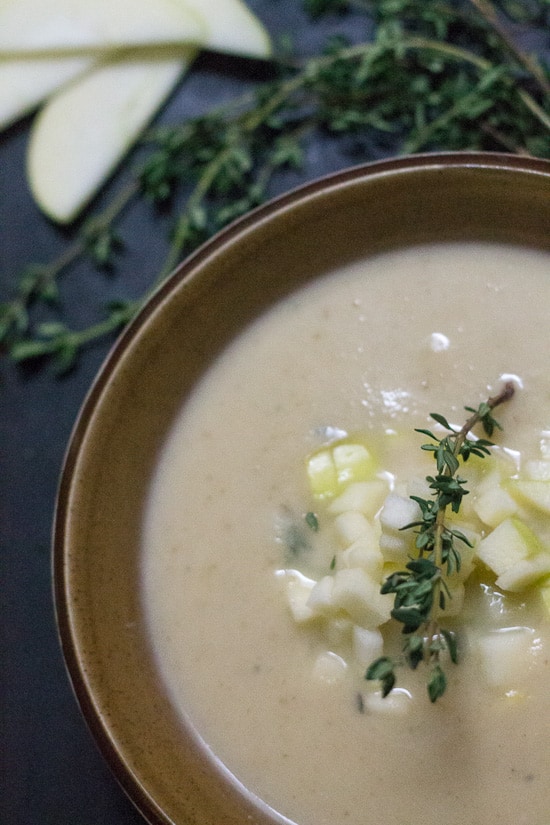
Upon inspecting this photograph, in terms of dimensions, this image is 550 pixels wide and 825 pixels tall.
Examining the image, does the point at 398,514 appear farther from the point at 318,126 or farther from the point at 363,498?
the point at 318,126

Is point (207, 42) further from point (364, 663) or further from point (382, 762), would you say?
point (382, 762)

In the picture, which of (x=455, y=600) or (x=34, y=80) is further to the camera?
(x=34, y=80)

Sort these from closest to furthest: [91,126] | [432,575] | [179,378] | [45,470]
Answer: [432,575]
[179,378]
[45,470]
[91,126]

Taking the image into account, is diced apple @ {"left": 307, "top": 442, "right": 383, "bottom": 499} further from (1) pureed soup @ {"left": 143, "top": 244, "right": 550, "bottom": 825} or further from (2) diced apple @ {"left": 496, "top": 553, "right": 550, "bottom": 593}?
(2) diced apple @ {"left": 496, "top": 553, "right": 550, "bottom": 593}

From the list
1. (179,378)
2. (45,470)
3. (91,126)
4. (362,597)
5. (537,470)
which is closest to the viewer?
(362,597)

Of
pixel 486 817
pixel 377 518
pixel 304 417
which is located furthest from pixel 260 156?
pixel 486 817

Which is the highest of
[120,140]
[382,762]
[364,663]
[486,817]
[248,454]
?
[120,140]

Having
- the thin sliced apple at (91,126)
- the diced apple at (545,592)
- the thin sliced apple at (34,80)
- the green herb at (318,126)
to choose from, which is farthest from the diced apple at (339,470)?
the thin sliced apple at (34,80)

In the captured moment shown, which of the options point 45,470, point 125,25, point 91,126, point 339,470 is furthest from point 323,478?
point 125,25
